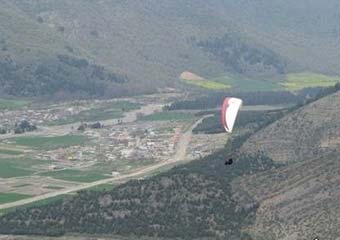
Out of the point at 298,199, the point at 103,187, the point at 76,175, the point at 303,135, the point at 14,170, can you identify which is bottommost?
the point at 103,187

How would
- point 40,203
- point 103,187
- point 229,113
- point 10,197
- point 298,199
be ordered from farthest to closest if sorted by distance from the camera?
point 103,187
point 10,197
point 40,203
point 298,199
point 229,113

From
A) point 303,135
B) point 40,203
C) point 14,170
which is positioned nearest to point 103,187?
point 40,203

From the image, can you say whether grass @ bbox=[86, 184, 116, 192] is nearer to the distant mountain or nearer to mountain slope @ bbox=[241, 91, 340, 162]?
the distant mountain

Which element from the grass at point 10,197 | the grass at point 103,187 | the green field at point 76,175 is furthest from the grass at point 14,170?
the grass at point 103,187

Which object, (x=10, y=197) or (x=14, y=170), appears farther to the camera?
(x=14, y=170)

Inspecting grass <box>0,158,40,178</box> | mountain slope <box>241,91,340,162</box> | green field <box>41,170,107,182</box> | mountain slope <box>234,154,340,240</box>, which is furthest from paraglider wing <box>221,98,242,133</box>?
grass <box>0,158,40,178</box>

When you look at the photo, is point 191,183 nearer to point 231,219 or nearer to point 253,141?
point 231,219

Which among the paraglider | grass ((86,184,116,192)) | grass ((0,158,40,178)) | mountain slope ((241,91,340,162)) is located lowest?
grass ((86,184,116,192))

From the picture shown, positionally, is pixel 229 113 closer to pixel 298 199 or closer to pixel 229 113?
pixel 229 113

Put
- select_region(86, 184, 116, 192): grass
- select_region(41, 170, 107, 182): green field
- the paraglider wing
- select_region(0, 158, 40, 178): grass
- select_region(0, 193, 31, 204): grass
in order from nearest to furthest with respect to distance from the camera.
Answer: the paraglider wing → select_region(0, 193, 31, 204): grass → select_region(86, 184, 116, 192): grass → select_region(41, 170, 107, 182): green field → select_region(0, 158, 40, 178): grass
